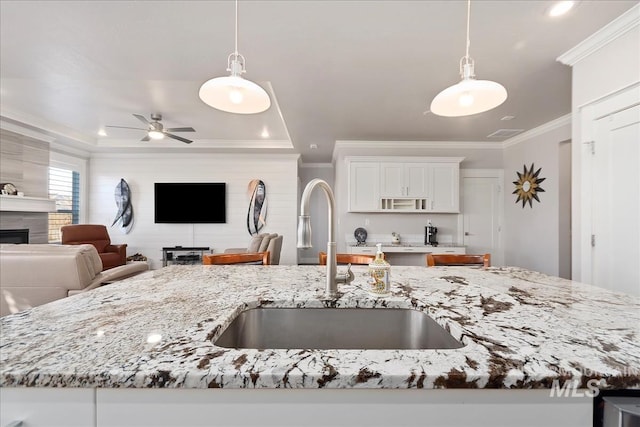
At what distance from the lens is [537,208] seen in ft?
13.5

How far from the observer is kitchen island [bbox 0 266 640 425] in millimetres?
512

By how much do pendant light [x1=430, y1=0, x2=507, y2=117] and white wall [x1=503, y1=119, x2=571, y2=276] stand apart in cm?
341

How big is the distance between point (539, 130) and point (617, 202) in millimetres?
2513

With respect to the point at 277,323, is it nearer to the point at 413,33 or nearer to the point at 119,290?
the point at 119,290

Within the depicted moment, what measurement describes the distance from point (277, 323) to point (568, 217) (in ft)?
14.8

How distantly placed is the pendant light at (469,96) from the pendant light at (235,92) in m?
0.89

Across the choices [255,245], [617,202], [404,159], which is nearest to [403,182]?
[404,159]

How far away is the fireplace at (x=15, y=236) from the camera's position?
4098mm

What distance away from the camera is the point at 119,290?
1090mm

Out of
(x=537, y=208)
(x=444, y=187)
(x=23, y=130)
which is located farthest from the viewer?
(x=444, y=187)

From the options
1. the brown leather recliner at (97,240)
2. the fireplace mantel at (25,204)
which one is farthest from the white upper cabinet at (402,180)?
the fireplace mantel at (25,204)

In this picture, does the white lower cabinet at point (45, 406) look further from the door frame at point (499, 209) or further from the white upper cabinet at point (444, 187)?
the door frame at point (499, 209)

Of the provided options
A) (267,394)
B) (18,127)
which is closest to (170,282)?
(267,394)
